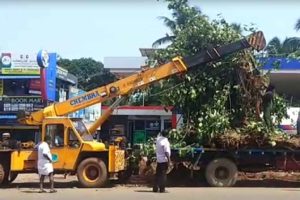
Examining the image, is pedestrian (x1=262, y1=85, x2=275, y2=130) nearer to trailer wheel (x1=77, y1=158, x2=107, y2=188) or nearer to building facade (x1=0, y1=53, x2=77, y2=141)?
trailer wheel (x1=77, y1=158, x2=107, y2=188)

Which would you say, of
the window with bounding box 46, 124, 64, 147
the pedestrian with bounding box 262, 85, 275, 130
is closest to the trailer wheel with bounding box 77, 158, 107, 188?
the window with bounding box 46, 124, 64, 147

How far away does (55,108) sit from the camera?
59.2 ft

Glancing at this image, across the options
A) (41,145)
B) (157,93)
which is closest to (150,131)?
(157,93)

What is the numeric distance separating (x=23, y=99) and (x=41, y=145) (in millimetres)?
Answer: 22869

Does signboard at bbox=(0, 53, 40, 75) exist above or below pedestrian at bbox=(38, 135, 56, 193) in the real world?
above

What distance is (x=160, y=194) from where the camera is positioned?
14.9 m

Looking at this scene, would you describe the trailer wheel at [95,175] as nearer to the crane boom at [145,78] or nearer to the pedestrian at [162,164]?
the crane boom at [145,78]

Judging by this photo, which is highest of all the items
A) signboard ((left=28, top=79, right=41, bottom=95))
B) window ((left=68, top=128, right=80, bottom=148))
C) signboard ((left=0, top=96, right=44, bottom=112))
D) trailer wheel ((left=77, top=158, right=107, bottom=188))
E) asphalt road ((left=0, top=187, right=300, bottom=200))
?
signboard ((left=28, top=79, right=41, bottom=95))

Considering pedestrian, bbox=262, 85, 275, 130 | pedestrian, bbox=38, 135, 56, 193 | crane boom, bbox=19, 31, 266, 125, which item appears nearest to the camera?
pedestrian, bbox=38, 135, 56, 193

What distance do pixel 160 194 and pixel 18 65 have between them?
2729cm

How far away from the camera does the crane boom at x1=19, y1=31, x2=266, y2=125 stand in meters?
17.7

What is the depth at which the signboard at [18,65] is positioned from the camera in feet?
130

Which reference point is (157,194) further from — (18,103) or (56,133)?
(18,103)

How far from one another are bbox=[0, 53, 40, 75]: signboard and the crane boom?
22250 mm
